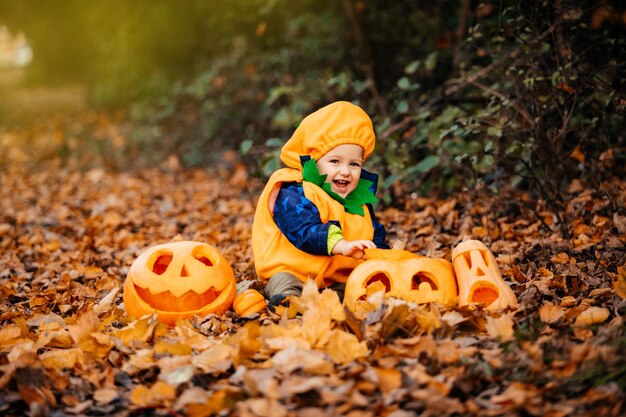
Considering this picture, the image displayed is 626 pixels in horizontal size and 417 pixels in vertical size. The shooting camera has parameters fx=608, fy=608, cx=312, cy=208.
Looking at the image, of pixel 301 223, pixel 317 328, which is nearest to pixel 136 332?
pixel 317 328

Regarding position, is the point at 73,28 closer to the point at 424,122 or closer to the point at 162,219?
the point at 162,219

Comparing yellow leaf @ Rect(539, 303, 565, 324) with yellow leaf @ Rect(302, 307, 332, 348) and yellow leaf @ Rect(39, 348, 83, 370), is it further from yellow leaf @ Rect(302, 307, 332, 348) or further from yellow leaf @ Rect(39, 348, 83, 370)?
yellow leaf @ Rect(39, 348, 83, 370)

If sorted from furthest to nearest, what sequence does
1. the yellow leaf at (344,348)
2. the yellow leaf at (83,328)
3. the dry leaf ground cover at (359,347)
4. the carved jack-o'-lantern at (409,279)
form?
the carved jack-o'-lantern at (409,279)
the yellow leaf at (83,328)
the yellow leaf at (344,348)
the dry leaf ground cover at (359,347)

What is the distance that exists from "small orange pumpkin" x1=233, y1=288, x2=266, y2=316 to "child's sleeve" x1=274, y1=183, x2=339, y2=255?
350 millimetres

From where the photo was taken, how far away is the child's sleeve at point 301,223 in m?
3.17

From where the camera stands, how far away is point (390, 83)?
305 inches

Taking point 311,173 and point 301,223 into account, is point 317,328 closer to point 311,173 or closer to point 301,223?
point 301,223

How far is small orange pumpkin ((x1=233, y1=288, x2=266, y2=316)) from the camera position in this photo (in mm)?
3213

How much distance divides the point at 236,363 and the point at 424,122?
3.97 metres

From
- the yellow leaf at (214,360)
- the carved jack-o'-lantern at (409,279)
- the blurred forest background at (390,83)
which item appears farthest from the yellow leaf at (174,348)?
the blurred forest background at (390,83)

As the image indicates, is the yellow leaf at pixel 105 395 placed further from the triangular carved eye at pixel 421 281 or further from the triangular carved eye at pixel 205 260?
the triangular carved eye at pixel 421 281

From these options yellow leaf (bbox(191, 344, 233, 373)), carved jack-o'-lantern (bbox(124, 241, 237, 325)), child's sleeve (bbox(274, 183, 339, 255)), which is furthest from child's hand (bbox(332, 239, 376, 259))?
yellow leaf (bbox(191, 344, 233, 373))

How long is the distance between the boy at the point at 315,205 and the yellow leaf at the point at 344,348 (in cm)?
88

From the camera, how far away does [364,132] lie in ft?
11.1
